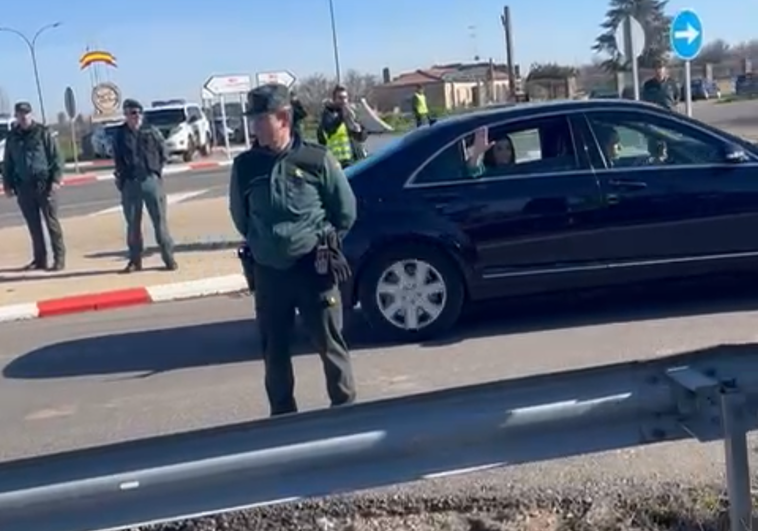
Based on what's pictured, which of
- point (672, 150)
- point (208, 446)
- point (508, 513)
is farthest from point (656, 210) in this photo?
point (208, 446)

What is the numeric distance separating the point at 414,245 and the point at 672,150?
196 centimetres

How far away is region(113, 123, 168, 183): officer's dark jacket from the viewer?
13.1 metres

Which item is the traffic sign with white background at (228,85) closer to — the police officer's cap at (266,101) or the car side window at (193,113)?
the car side window at (193,113)

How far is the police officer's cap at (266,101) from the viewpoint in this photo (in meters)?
5.42

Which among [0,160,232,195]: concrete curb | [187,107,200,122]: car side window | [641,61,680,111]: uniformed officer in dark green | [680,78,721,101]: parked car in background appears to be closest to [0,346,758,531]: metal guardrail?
[641,61,680,111]: uniformed officer in dark green

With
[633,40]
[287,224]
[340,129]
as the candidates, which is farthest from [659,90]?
[287,224]

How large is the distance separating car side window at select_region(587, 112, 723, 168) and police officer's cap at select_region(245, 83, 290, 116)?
3.85m

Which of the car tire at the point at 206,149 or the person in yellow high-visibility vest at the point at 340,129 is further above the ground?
the person in yellow high-visibility vest at the point at 340,129

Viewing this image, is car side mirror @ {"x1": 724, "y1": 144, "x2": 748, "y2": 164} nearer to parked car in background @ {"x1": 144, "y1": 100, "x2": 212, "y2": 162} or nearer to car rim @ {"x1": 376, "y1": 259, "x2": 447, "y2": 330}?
car rim @ {"x1": 376, "y1": 259, "x2": 447, "y2": 330}

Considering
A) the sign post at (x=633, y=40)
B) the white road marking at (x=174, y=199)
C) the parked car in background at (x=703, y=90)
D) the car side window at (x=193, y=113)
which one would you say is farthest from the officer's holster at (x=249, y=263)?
the parked car in background at (x=703, y=90)

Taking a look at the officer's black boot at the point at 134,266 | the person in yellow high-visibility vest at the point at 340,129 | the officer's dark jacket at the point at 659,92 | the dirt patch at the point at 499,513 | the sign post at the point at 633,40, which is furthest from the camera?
the sign post at the point at 633,40

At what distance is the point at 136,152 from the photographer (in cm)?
1311

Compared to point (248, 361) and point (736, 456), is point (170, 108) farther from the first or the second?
point (736, 456)

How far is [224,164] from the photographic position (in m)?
41.1
